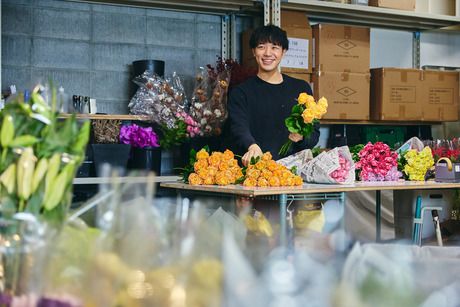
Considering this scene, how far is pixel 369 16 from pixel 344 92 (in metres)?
0.61

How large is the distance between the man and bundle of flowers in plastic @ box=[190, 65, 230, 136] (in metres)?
0.48

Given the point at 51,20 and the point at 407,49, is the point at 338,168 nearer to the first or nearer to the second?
the point at 51,20

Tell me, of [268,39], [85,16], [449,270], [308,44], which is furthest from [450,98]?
[449,270]

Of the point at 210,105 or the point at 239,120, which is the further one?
the point at 210,105

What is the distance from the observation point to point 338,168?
308 centimetres

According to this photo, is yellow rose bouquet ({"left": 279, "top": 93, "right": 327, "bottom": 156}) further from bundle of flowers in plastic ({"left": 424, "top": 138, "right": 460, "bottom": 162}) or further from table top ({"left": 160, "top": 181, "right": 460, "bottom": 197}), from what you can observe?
bundle of flowers in plastic ({"left": 424, "top": 138, "right": 460, "bottom": 162})

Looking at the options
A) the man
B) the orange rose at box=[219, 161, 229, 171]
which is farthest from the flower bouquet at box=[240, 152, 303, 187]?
the man

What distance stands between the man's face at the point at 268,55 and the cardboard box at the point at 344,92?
926mm

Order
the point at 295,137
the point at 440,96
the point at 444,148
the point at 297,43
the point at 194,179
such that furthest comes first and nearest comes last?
the point at 440,96 → the point at 297,43 → the point at 444,148 → the point at 295,137 → the point at 194,179

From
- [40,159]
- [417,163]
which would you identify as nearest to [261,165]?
[417,163]

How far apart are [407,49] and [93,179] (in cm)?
266

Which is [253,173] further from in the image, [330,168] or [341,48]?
[341,48]

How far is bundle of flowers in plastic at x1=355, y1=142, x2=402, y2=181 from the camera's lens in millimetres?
3406

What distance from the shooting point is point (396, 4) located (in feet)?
14.9
